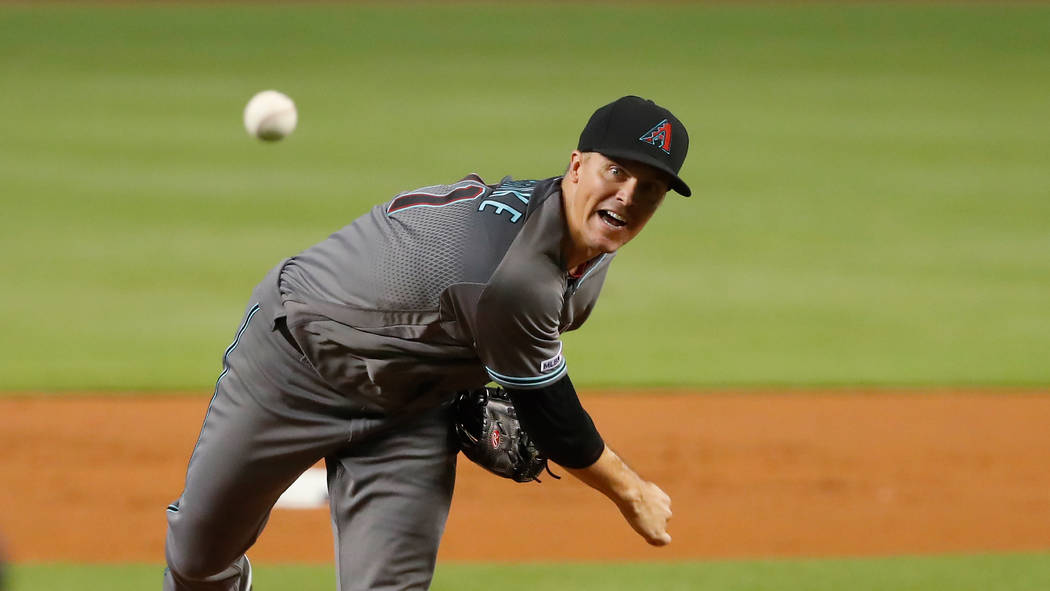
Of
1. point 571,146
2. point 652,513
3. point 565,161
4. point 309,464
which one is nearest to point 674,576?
point 652,513

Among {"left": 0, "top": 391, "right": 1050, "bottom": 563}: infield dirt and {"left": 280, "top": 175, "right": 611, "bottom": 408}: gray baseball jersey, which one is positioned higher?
{"left": 280, "top": 175, "right": 611, "bottom": 408}: gray baseball jersey

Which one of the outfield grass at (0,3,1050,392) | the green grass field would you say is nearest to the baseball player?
the green grass field

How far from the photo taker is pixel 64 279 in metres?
9.54

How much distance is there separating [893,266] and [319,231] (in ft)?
14.9

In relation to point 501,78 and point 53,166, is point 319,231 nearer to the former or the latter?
point 53,166

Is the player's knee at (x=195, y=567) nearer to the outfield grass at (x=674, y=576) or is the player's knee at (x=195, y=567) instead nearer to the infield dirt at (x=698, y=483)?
the outfield grass at (x=674, y=576)

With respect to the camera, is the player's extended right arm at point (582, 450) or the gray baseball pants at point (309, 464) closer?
the player's extended right arm at point (582, 450)

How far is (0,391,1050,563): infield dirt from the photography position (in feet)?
18.3

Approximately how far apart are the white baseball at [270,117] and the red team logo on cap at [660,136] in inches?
127

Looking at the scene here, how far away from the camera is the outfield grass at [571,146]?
843 cm

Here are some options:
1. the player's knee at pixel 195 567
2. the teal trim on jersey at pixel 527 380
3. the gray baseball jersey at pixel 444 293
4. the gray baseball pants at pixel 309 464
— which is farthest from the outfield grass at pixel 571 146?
the teal trim on jersey at pixel 527 380

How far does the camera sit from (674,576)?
208 inches

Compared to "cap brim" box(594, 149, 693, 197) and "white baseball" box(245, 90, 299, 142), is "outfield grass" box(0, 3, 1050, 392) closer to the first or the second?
"white baseball" box(245, 90, 299, 142)

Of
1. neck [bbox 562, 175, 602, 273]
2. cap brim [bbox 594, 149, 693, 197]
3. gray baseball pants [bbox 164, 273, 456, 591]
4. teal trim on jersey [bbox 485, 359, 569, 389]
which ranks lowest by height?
gray baseball pants [bbox 164, 273, 456, 591]
